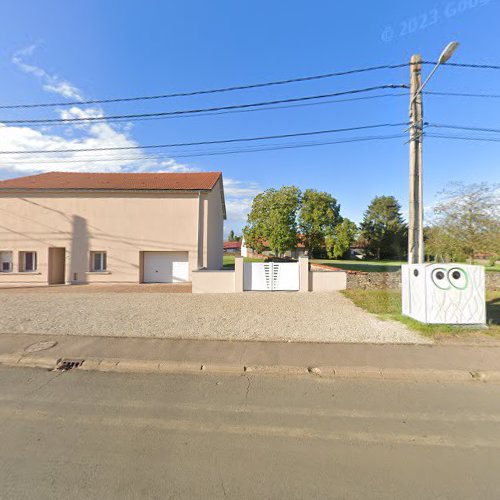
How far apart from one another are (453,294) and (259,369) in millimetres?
4974

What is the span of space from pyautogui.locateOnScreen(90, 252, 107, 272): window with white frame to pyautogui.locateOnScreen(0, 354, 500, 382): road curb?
11468 millimetres

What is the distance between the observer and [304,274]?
440 inches

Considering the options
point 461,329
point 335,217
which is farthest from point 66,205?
point 335,217

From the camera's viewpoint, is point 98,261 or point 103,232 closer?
point 103,232

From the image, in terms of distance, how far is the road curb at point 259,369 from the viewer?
154 inches

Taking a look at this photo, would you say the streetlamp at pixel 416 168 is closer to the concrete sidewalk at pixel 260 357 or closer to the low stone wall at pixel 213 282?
the concrete sidewalk at pixel 260 357

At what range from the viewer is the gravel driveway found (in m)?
5.64

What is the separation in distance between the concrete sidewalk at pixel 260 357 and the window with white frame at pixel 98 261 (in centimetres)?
1046

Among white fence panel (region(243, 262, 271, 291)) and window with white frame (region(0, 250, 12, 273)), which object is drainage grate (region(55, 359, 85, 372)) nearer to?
white fence panel (region(243, 262, 271, 291))

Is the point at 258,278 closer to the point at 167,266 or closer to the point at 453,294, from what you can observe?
the point at 167,266

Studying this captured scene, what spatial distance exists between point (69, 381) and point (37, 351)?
152cm

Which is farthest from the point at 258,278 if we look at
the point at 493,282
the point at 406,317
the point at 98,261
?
the point at 493,282

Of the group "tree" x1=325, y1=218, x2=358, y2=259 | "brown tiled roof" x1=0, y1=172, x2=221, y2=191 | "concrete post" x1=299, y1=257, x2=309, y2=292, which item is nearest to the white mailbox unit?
"concrete post" x1=299, y1=257, x2=309, y2=292

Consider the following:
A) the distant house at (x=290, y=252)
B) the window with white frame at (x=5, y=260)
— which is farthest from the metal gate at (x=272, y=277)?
the window with white frame at (x=5, y=260)
